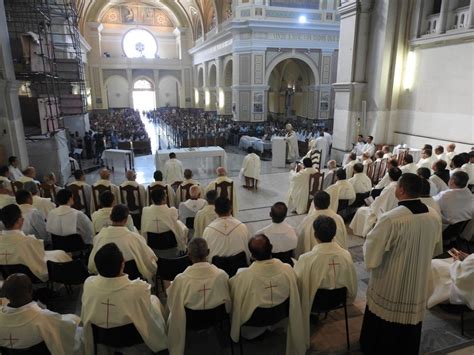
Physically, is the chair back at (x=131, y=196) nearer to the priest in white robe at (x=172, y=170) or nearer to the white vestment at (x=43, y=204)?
the white vestment at (x=43, y=204)

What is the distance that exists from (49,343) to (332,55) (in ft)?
82.8

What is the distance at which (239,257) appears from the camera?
13.2 ft

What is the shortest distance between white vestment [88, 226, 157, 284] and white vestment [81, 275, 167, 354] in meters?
0.96

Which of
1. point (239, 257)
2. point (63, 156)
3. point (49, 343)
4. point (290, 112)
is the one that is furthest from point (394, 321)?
point (290, 112)

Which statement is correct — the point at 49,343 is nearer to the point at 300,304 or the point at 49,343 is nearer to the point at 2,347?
the point at 2,347

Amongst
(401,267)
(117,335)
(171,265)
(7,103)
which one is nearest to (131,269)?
(171,265)

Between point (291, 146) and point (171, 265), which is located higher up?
point (171, 265)

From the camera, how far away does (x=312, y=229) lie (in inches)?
171

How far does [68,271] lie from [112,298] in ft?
4.37

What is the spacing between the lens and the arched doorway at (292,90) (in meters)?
25.0

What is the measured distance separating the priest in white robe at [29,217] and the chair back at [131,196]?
6.00ft

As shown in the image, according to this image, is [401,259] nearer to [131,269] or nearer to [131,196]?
[131,269]

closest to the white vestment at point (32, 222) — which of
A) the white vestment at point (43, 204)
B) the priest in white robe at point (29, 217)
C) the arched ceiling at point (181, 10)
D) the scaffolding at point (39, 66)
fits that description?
the priest in white robe at point (29, 217)

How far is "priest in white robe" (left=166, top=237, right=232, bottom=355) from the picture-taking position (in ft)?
9.77
